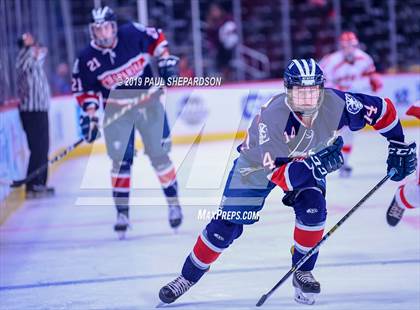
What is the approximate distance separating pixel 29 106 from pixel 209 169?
171 centimetres

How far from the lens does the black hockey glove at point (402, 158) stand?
3604mm

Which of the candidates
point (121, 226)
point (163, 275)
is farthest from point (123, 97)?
point (163, 275)

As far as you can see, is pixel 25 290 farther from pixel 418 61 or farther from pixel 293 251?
pixel 418 61

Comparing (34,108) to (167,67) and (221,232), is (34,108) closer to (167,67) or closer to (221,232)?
(167,67)

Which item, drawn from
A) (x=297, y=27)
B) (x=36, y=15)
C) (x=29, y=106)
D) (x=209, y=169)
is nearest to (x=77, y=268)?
(x=29, y=106)

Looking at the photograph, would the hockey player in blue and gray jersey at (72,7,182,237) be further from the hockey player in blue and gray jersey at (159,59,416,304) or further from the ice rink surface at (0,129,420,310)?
the hockey player in blue and gray jersey at (159,59,416,304)

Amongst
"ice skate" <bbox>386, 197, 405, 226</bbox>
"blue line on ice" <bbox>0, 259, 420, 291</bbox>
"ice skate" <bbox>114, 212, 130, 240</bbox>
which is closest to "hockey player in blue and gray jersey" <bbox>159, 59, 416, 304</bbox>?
"blue line on ice" <bbox>0, 259, 420, 291</bbox>

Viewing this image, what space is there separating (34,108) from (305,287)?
12.9 feet

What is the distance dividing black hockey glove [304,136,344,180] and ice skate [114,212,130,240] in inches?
80.8

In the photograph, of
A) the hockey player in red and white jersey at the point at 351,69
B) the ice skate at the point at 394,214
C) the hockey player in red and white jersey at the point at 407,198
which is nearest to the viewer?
the hockey player in red and white jersey at the point at 407,198

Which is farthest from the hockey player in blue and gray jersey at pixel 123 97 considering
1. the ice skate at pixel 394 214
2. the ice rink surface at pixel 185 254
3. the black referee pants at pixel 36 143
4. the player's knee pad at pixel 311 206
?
the player's knee pad at pixel 311 206

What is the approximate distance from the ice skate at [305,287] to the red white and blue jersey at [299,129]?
14.8 inches

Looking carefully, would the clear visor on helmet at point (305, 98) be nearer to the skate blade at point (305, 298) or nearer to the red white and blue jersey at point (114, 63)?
the skate blade at point (305, 298)

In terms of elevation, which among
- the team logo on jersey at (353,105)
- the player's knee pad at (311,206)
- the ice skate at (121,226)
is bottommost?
the ice skate at (121,226)
